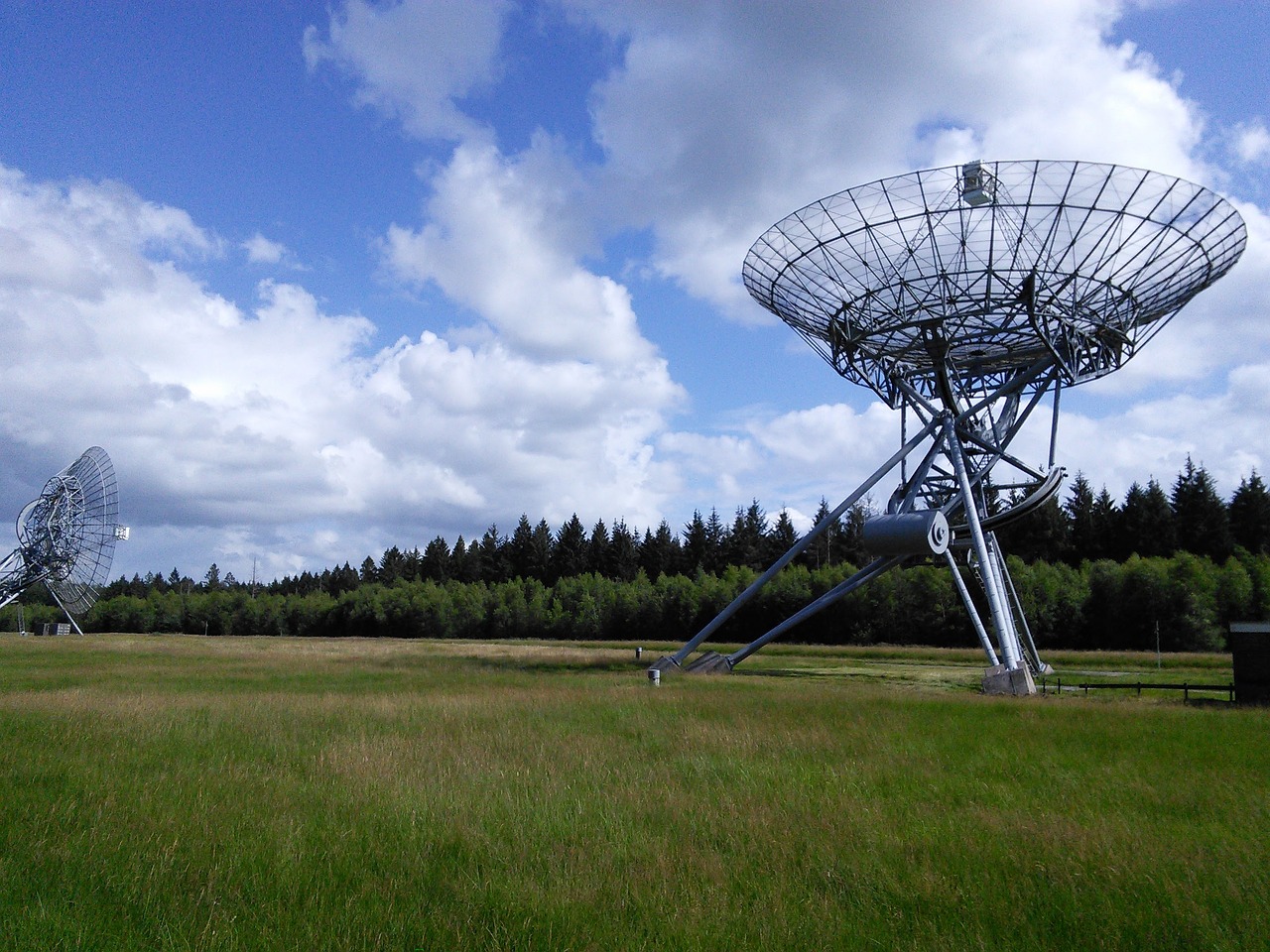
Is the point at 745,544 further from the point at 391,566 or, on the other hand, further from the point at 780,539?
the point at 391,566

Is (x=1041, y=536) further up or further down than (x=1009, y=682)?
further up

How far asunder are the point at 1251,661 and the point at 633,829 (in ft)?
67.5

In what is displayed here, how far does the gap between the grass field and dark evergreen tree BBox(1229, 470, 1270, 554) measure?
6973cm

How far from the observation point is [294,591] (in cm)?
18425

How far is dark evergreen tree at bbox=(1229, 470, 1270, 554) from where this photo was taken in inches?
3036

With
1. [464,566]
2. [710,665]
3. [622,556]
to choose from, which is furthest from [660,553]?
[710,665]

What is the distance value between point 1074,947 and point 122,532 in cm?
7333

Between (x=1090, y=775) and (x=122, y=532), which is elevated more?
(x=122, y=532)

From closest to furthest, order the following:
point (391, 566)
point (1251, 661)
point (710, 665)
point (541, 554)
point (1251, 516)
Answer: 1. point (1251, 661)
2. point (710, 665)
3. point (1251, 516)
4. point (541, 554)
5. point (391, 566)

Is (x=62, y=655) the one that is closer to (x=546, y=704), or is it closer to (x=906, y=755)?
(x=546, y=704)

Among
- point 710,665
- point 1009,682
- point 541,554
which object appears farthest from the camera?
point 541,554

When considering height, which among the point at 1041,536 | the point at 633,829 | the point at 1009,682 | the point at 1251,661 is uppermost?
the point at 1041,536

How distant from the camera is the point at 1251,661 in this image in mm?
22719

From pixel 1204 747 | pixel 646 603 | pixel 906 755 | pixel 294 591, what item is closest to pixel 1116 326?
pixel 1204 747
